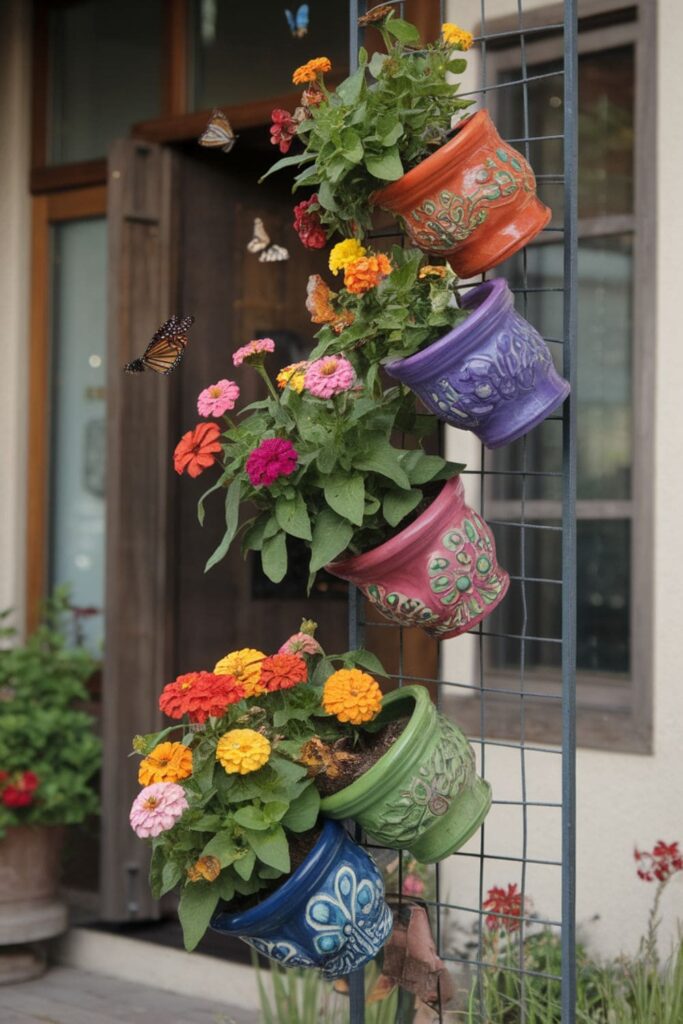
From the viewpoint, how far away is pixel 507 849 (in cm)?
367

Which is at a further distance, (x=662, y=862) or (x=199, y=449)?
(x=662, y=862)

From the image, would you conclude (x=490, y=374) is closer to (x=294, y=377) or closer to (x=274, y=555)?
(x=294, y=377)

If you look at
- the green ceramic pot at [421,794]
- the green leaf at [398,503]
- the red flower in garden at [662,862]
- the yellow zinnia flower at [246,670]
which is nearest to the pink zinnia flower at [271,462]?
the green leaf at [398,503]

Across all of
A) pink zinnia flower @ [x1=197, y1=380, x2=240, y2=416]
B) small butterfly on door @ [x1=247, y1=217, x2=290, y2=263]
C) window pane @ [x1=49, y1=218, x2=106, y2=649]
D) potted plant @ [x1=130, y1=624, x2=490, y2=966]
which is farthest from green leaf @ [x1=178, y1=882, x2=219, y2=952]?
window pane @ [x1=49, y1=218, x2=106, y2=649]

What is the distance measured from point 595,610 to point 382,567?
2.21 m

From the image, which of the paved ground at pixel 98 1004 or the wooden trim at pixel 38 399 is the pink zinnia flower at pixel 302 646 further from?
the wooden trim at pixel 38 399

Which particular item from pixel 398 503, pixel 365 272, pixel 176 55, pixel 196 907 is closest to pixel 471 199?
pixel 365 272

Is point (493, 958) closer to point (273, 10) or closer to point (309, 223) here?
point (309, 223)

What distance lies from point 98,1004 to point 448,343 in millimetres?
2619

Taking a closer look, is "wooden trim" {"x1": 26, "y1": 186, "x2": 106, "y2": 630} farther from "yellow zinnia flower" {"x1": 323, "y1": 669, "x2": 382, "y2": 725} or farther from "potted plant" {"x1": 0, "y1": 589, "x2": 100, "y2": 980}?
"yellow zinnia flower" {"x1": 323, "y1": 669, "x2": 382, "y2": 725}

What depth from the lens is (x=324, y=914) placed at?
208 centimetres

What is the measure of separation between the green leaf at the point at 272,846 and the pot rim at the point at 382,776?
0.38 ft

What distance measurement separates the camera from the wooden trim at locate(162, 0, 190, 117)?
4.46 m

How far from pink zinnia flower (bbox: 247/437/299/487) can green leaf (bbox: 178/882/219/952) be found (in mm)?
580
